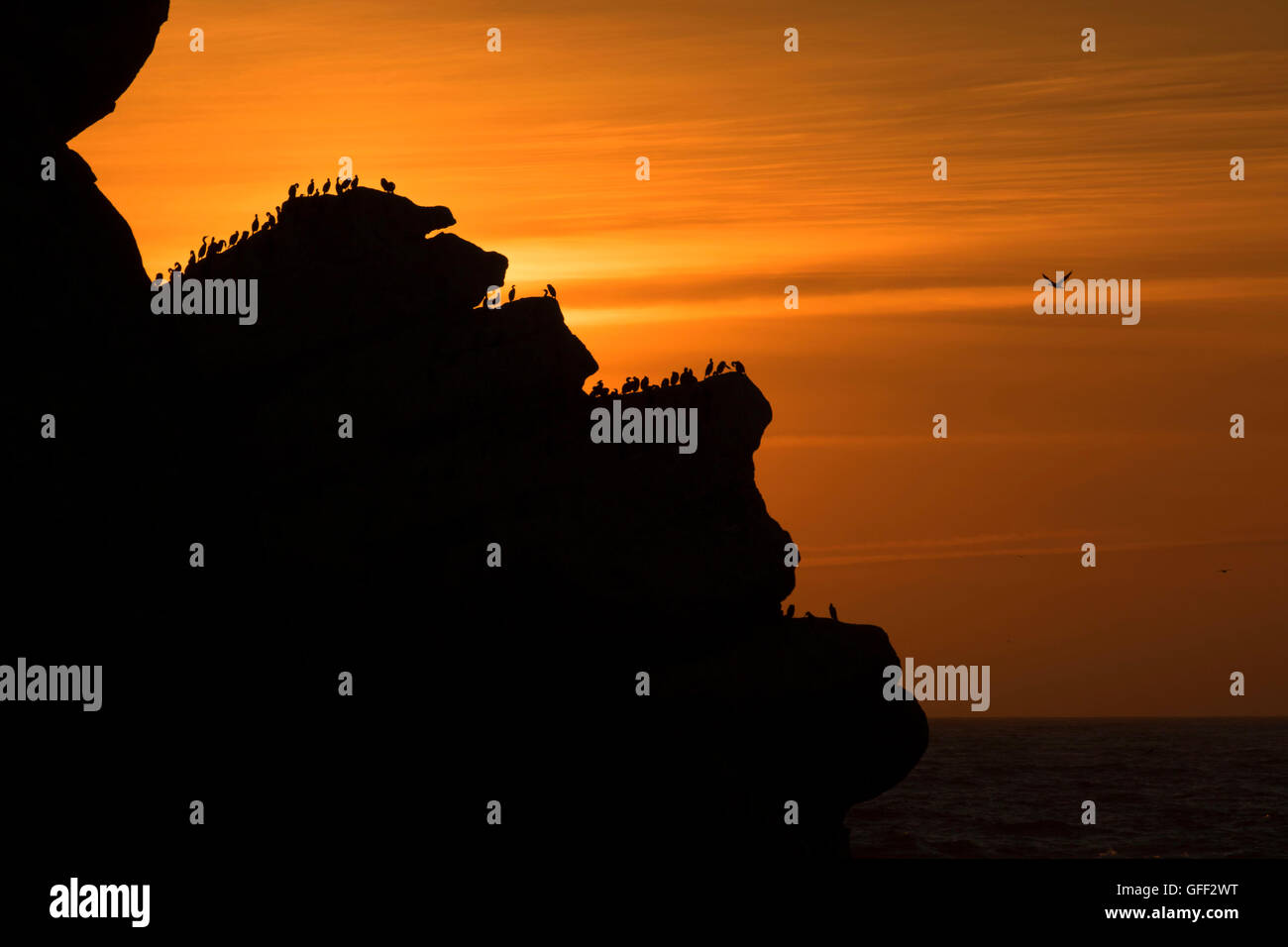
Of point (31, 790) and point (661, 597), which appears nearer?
point (31, 790)

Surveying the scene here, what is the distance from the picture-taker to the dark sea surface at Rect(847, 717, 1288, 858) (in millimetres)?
78375

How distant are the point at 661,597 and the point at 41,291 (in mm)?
15096

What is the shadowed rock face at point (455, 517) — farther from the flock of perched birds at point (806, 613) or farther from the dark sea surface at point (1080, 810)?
the dark sea surface at point (1080, 810)

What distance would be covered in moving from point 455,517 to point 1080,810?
254 ft

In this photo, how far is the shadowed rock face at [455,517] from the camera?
33.5m

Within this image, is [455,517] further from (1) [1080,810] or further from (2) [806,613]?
(1) [1080,810]

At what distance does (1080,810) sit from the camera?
3984 inches

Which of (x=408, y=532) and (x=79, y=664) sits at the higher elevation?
(x=408, y=532)

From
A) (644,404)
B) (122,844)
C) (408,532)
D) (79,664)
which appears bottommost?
(122,844)

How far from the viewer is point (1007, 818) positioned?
95.6m

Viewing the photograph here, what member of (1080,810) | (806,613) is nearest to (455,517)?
(806,613)
